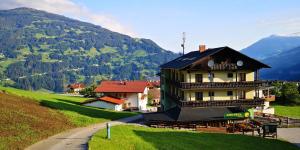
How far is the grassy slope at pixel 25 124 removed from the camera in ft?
111

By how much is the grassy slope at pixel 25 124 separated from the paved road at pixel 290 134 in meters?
28.0

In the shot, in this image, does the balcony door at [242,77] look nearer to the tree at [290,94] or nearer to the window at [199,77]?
the window at [199,77]

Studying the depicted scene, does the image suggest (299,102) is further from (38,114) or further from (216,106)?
(38,114)

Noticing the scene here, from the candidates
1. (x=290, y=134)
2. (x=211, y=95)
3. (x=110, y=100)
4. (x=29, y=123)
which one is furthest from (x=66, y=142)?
(x=110, y=100)

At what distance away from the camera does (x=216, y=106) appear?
193ft

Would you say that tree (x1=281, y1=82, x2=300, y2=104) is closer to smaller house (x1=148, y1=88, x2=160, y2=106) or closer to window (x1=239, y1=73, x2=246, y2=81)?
smaller house (x1=148, y1=88, x2=160, y2=106)

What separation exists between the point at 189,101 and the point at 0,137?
31219 millimetres

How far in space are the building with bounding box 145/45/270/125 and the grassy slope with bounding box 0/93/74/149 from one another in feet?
48.8

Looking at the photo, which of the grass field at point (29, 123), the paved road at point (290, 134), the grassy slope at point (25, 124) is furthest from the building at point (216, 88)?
the grassy slope at point (25, 124)

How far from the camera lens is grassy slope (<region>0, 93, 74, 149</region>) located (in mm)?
33781

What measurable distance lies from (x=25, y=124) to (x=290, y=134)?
35.6 meters

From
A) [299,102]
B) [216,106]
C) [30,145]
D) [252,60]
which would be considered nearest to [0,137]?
[30,145]

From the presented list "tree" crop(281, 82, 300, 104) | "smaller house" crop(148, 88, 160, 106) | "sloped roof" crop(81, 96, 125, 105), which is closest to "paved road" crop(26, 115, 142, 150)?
"sloped roof" crop(81, 96, 125, 105)

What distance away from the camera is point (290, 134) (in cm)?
5331
